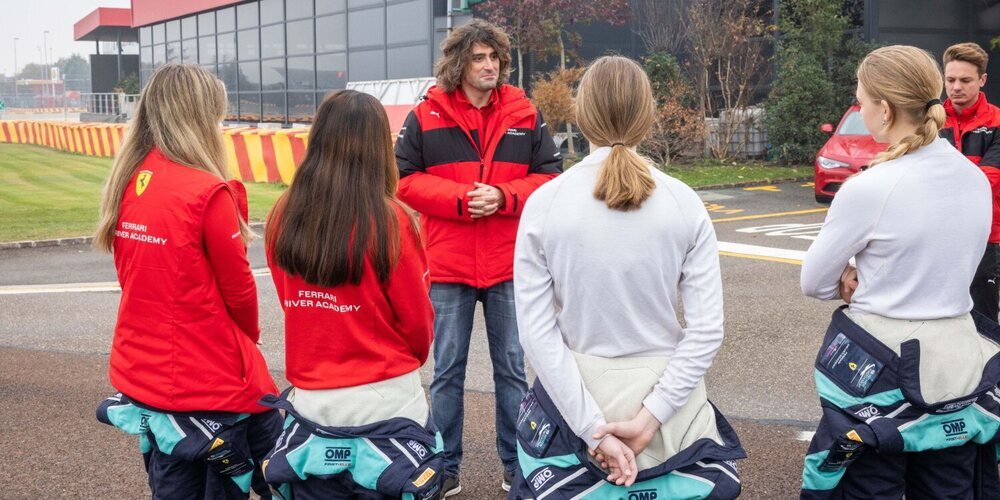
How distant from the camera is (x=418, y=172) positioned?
14.8ft

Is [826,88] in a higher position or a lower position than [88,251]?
higher

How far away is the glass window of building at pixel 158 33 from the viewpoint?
4428 cm

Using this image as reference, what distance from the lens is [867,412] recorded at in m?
3.13

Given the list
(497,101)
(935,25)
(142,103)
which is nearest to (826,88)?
(935,25)

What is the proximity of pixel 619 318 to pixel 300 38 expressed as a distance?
109ft

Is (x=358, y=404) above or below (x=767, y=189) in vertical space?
above

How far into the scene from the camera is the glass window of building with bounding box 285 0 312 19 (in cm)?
3381

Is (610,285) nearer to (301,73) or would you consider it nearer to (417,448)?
(417,448)

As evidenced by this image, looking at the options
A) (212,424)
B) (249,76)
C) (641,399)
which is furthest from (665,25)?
(641,399)

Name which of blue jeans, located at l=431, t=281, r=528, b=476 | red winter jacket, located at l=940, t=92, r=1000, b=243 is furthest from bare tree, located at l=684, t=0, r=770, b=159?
blue jeans, located at l=431, t=281, r=528, b=476

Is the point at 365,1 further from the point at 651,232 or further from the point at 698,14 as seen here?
the point at 651,232

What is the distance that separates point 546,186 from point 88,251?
37.3 feet

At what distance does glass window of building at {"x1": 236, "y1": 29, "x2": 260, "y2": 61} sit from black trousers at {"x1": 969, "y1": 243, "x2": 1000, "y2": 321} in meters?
33.9

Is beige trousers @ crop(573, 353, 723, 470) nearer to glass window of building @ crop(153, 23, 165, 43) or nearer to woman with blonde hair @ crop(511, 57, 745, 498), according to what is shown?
woman with blonde hair @ crop(511, 57, 745, 498)
